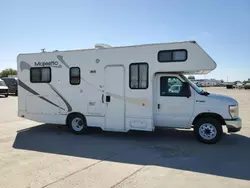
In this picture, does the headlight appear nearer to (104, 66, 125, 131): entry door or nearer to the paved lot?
the paved lot

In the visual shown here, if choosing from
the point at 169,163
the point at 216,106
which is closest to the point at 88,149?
the point at 169,163

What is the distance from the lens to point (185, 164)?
5.46m

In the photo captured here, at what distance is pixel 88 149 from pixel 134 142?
156 cm

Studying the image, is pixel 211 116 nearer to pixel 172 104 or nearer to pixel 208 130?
pixel 208 130

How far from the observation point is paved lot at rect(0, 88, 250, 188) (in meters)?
4.55

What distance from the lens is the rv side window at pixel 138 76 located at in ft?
25.1

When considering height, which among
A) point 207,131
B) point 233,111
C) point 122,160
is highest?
point 233,111

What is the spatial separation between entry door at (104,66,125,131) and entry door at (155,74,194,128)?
1156mm

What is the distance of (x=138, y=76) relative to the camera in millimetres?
7719

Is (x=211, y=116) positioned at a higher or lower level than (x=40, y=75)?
lower

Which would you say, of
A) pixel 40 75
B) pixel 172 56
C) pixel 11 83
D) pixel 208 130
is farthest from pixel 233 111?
pixel 11 83

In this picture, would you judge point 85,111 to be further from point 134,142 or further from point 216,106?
point 216,106

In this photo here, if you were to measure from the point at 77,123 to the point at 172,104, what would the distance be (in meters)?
3.51

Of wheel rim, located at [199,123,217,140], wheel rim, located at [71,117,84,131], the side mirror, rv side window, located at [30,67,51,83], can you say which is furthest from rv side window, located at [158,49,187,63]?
rv side window, located at [30,67,51,83]
